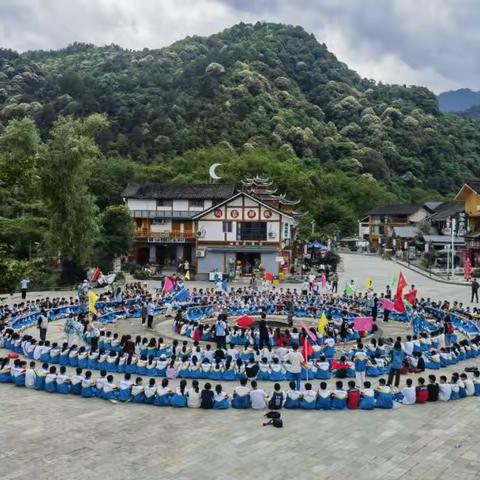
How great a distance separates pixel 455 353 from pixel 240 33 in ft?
583

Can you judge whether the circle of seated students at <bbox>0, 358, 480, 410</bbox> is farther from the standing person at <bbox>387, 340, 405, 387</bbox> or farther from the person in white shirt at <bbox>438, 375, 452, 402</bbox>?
the standing person at <bbox>387, 340, 405, 387</bbox>

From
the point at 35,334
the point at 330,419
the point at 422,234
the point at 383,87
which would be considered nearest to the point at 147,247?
the point at 35,334

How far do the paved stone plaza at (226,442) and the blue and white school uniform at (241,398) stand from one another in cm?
28

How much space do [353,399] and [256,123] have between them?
99.2 meters

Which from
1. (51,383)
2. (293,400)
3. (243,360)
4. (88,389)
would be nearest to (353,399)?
(293,400)

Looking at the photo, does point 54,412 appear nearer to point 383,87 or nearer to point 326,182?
point 326,182

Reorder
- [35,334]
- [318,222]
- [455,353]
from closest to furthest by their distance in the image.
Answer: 1. [455,353]
2. [35,334]
3. [318,222]

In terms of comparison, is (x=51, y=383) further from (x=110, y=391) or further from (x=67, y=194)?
(x=67, y=194)

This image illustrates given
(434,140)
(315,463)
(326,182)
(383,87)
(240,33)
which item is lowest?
(315,463)

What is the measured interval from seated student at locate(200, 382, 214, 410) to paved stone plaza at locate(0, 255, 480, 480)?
0.26 metres

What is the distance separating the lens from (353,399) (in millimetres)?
14344

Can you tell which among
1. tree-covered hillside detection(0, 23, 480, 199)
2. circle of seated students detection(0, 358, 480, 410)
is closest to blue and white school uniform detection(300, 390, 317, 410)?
circle of seated students detection(0, 358, 480, 410)

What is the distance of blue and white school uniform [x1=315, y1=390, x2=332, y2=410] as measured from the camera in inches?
564

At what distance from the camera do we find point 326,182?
10019 centimetres
